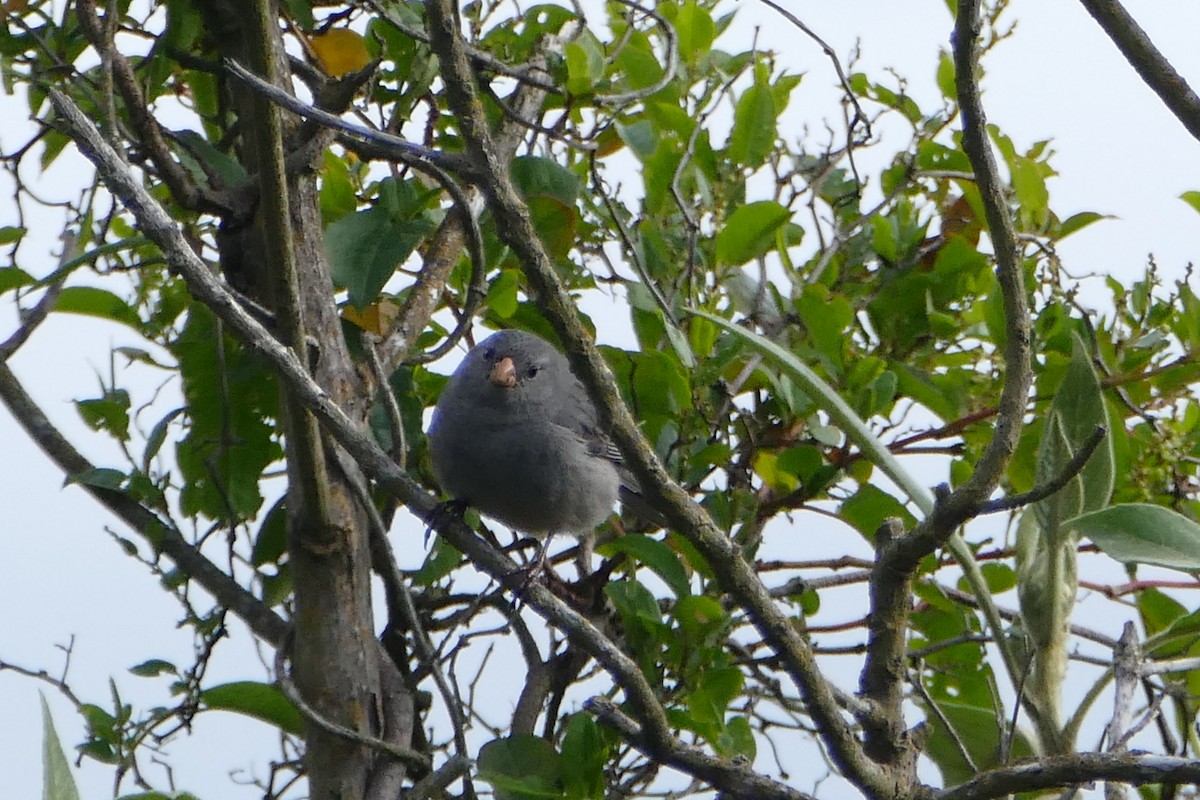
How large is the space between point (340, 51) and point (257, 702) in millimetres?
1565

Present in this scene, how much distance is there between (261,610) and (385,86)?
1298 mm

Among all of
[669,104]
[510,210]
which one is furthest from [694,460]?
[510,210]

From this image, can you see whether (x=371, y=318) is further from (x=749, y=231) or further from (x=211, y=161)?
(x=749, y=231)

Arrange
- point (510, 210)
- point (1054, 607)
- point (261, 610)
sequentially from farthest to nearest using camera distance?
point (261, 610)
point (1054, 607)
point (510, 210)

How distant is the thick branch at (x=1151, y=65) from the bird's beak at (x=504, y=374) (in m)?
2.40

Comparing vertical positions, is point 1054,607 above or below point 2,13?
below

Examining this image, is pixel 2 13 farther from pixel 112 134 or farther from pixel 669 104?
pixel 669 104

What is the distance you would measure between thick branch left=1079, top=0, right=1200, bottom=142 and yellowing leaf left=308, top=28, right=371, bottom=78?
2.05 m

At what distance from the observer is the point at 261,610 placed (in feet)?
9.18

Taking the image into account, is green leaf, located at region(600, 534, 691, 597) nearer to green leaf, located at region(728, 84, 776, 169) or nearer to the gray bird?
the gray bird

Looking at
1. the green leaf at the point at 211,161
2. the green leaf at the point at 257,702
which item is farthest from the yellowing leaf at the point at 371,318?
the green leaf at the point at 257,702

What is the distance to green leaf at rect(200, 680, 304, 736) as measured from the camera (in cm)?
263

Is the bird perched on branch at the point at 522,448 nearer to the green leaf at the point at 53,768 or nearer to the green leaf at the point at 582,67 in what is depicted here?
the green leaf at the point at 582,67

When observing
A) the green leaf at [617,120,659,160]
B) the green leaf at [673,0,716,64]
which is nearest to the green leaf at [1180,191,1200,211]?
the green leaf at [617,120,659,160]
